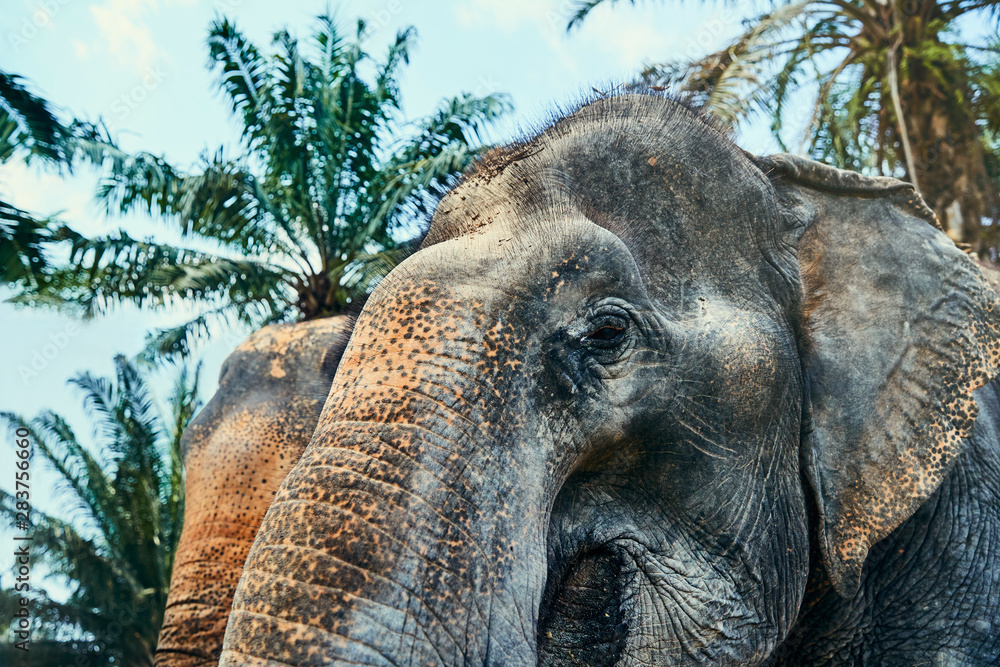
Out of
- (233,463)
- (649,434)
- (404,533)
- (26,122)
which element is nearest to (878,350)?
(649,434)

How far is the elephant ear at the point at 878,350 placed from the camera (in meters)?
2.09

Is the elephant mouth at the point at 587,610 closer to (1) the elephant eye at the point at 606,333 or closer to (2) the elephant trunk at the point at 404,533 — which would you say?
(2) the elephant trunk at the point at 404,533

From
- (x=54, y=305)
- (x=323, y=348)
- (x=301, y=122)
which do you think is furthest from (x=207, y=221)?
(x=323, y=348)

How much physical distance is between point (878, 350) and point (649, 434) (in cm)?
71

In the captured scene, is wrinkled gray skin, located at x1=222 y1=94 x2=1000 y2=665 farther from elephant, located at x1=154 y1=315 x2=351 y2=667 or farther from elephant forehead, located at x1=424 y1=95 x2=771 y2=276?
elephant, located at x1=154 y1=315 x2=351 y2=667

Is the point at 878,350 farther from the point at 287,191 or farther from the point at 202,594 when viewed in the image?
the point at 287,191

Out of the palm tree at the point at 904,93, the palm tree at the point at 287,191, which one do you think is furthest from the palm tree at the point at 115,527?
the palm tree at the point at 904,93

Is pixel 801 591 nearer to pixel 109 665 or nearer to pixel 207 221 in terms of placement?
pixel 207 221

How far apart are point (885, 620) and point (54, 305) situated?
11.3 meters

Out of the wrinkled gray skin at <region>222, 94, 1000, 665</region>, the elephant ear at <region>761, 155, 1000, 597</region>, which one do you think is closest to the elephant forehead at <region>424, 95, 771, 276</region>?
the wrinkled gray skin at <region>222, 94, 1000, 665</region>

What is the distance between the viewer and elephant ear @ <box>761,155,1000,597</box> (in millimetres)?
2086

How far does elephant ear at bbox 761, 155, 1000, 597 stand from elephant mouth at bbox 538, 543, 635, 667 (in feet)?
1.94

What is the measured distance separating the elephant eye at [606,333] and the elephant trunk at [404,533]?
262mm

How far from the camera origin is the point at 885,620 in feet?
7.59
